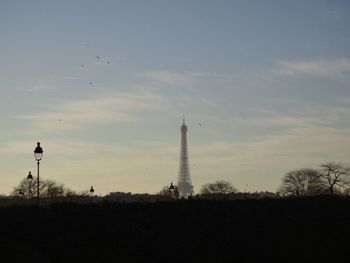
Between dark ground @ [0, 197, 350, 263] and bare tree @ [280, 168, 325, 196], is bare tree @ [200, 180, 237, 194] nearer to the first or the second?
bare tree @ [280, 168, 325, 196]

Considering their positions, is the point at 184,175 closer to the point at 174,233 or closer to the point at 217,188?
the point at 217,188

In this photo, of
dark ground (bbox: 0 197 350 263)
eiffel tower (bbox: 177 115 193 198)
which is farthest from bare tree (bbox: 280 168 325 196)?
dark ground (bbox: 0 197 350 263)

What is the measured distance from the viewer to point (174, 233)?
29.7 metres

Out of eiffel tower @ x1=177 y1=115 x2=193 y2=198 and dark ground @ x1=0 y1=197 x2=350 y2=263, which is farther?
eiffel tower @ x1=177 y1=115 x2=193 y2=198

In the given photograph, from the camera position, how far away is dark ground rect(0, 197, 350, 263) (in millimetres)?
25891

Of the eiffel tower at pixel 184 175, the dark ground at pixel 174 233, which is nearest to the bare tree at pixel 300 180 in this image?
the eiffel tower at pixel 184 175

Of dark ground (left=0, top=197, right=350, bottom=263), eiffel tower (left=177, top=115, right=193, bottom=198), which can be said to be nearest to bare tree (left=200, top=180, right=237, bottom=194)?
eiffel tower (left=177, top=115, right=193, bottom=198)

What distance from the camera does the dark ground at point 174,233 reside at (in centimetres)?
2589

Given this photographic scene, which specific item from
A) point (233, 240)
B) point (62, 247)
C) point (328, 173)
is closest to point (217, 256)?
point (233, 240)

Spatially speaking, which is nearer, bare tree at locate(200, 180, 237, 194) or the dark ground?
the dark ground

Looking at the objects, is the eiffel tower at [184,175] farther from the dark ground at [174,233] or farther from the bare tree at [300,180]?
the dark ground at [174,233]

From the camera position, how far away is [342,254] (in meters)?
31.4

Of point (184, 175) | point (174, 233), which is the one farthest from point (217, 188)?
point (174, 233)

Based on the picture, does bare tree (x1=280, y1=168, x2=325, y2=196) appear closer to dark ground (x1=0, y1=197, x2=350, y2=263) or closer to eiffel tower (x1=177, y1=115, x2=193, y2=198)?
eiffel tower (x1=177, y1=115, x2=193, y2=198)
